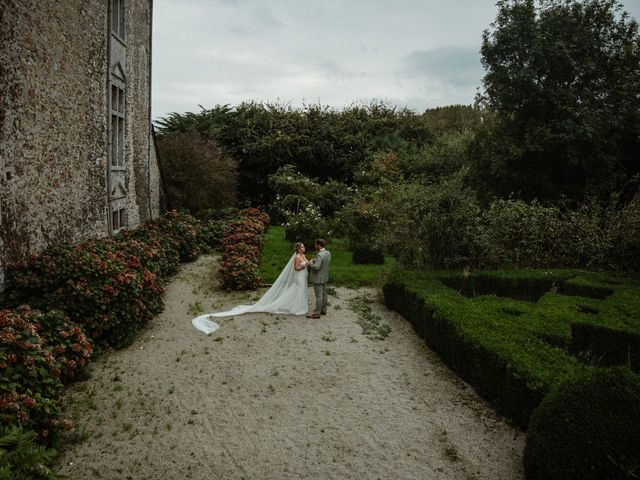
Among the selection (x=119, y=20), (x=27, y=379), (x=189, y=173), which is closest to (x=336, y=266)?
(x=189, y=173)

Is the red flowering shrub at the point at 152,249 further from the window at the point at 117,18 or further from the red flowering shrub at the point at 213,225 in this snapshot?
the window at the point at 117,18

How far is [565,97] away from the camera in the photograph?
55.3 ft

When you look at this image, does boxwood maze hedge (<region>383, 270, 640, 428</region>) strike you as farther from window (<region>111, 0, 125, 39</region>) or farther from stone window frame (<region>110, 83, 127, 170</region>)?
window (<region>111, 0, 125, 39</region>)

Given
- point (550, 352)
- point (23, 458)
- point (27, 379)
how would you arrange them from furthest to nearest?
1. point (550, 352)
2. point (27, 379)
3. point (23, 458)

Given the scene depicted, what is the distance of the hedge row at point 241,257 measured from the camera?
1217 cm

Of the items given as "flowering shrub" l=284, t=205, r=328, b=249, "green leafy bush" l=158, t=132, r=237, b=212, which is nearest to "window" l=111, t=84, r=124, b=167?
"green leafy bush" l=158, t=132, r=237, b=212

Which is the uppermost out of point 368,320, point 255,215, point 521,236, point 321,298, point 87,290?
point 521,236

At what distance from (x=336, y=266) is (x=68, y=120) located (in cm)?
828

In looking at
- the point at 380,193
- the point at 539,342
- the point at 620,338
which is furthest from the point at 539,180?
the point at 539,342

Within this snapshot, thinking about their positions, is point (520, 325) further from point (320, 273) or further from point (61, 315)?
point (61, 315)

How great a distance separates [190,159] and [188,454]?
54.2ft

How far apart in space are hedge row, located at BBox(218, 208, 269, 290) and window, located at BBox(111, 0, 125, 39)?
22.2ft

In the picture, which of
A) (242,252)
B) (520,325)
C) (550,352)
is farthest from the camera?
(242,252)

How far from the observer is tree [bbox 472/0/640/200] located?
16.7 m
